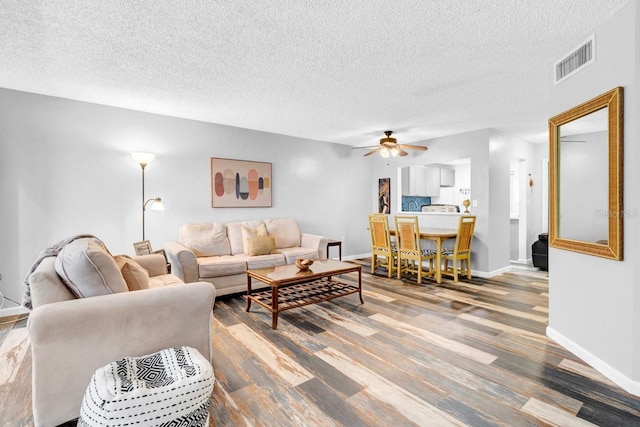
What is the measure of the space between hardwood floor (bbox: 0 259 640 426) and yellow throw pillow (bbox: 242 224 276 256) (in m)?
0.99

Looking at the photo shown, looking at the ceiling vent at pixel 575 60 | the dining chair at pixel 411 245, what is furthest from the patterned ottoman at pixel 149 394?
the dining chair at pixel 411 245

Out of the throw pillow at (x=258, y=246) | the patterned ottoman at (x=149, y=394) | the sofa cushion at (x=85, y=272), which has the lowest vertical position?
the patterned ottoman at (x=149, y=394)

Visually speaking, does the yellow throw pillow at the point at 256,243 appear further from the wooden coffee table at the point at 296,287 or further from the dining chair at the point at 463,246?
the dining chair at the point at 463,246

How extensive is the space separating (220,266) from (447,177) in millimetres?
6069

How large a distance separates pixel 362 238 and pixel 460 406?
5.03 m

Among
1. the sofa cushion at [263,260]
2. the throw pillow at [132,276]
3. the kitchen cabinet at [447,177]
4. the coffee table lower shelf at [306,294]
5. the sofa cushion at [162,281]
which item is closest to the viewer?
the throw pillow at [132,276]

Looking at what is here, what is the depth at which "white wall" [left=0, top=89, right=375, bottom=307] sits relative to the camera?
337 centimetres

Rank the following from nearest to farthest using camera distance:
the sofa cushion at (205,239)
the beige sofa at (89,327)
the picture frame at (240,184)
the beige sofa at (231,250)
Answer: the beige sofa at (89,327), the beige sofa at (231,250), the sofa cushion at (205,239), the picture frame at (240,184)

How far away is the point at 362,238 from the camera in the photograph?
678 cm

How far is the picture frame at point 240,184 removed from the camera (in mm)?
4727

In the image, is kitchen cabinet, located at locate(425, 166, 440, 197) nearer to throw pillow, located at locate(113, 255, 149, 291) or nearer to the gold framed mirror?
the gold framed mirror

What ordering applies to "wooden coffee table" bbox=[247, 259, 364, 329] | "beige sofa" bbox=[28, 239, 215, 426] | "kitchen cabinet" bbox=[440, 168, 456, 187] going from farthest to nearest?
"kitchen cabinet" bbox=[440, 168, 456, 187]
"wooden coffee table" bbox=[247, 259, 364, 329]
"beige sofa" bbox=[28, 239, 215, 426]

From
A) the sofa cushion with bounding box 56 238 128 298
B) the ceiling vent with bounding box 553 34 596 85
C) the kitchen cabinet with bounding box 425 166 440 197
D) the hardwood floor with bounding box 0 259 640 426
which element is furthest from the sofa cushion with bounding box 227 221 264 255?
the kitchen cabinet with bounding box 425 166 440 197

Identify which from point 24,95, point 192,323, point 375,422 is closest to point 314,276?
point 192,323
